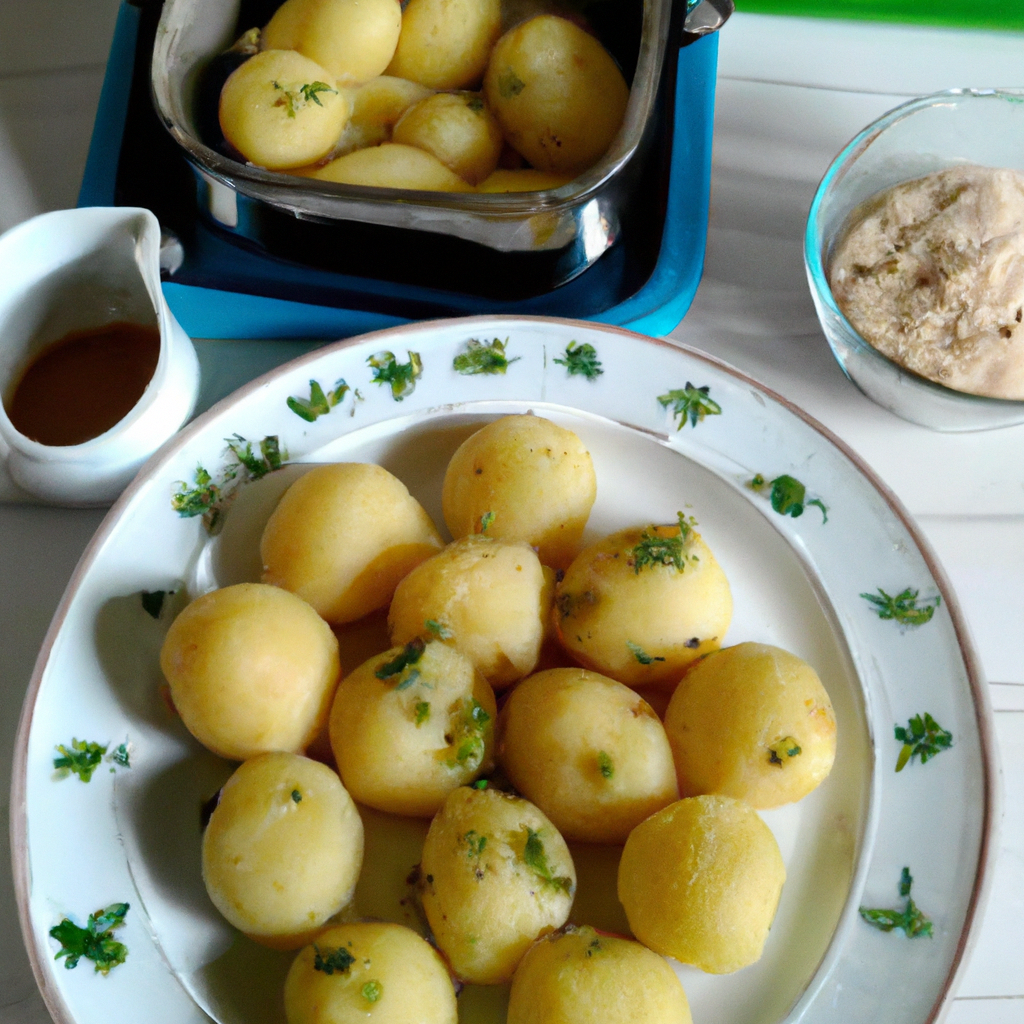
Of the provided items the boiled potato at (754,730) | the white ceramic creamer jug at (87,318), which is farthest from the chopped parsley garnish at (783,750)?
the white ceramic creamer jug at (87,318)

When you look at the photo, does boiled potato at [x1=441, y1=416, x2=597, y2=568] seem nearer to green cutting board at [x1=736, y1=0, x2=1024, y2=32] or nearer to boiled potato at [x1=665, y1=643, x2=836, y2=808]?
boiled potato at [x1=665, y1=643, x2=836, y2=808]

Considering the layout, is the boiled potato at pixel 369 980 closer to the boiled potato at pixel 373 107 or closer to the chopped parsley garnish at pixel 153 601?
the chopped parsley garnish at pixel 153 601

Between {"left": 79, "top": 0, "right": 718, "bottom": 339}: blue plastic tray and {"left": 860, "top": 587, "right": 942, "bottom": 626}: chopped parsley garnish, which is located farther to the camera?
{"left": 79, "top": 0, "right": 718, "bottom": 339}: blue plastic tray

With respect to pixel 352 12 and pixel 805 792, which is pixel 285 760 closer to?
pixel 805 792

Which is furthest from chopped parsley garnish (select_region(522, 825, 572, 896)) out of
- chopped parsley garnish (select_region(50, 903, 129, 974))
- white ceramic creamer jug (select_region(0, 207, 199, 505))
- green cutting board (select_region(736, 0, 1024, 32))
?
green cutting board (select_region(736, 0, 1024, 32))

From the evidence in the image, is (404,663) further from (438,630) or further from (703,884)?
(703,884)

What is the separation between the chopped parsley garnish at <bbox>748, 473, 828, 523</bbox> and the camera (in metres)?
0.62

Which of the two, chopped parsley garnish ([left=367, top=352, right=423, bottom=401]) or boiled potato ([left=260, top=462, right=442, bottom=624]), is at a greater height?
chopped parsley garnish ([left=367, top=352, right=423, bottom=401])

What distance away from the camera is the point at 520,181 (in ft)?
2.18

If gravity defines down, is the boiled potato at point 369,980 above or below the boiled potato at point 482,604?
below

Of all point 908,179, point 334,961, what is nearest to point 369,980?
point 334,961

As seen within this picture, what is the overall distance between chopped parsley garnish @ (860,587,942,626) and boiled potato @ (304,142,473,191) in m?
0.41

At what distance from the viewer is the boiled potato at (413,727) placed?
0.49 m

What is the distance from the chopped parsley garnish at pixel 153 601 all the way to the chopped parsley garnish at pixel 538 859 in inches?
10.8
